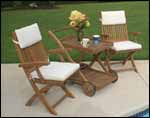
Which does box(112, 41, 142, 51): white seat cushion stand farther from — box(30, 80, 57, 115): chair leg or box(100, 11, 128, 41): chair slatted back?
box(30, 80, 57, 115): chair leg

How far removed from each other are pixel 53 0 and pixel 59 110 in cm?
1074

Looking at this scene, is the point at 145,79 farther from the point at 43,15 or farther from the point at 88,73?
the point at 43,15

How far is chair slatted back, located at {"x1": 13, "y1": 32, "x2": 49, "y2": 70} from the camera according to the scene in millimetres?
4227

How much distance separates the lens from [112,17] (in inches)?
235

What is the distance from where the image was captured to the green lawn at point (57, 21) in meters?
6.74

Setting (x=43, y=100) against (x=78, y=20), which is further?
(x=78, y=20)

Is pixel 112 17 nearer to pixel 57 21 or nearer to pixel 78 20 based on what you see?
pixel 78 20

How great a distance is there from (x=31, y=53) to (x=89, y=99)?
0.99 meters

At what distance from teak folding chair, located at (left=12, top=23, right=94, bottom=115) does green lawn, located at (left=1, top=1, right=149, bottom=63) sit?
1.66 m

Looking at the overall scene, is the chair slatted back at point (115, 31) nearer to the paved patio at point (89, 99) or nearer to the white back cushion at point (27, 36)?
the paved patio at point (89, 99)

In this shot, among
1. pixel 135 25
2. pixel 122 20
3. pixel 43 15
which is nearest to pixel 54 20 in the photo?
pixel 43 15

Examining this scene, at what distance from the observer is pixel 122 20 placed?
6.04 m

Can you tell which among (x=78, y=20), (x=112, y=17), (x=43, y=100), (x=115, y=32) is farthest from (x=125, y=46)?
(x=43, y=100)

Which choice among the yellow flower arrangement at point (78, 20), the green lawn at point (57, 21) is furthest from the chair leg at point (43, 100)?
the green lawn at point (57, 21)
